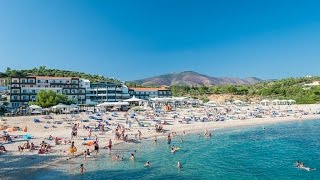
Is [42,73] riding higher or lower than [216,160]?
higher

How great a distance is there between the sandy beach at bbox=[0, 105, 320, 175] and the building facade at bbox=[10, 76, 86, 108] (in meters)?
23.4

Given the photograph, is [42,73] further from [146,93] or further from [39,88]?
[39,88]

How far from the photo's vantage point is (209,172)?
25.6m

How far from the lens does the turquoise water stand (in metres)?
24.8

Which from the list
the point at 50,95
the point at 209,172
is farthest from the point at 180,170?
the point at 50,95

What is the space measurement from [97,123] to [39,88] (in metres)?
29.2

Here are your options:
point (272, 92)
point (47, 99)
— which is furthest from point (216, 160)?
point (272, 92)

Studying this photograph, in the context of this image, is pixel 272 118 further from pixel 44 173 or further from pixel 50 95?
pixel 44 173

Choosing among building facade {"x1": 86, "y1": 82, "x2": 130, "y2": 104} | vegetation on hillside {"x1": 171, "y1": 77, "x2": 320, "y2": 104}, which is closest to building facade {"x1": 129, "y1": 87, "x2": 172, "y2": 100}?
building facade {"x1": 86, "y1": 82, "x2": 130, "y2": 104}

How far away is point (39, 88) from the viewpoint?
7262 centimetres

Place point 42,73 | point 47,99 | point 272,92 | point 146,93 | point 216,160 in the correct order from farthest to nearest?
point 42,73 → point 272,92 → point 146,93 → point 47,99 → point 216,160

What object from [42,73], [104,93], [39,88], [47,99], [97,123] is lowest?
[97,123]

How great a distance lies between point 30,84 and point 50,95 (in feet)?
63.5

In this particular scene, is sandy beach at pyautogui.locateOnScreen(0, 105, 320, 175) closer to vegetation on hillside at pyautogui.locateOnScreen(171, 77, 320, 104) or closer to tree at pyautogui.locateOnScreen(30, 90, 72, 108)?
tree at pyautogui.locateOnScreen(30, 90, 72, 108)
